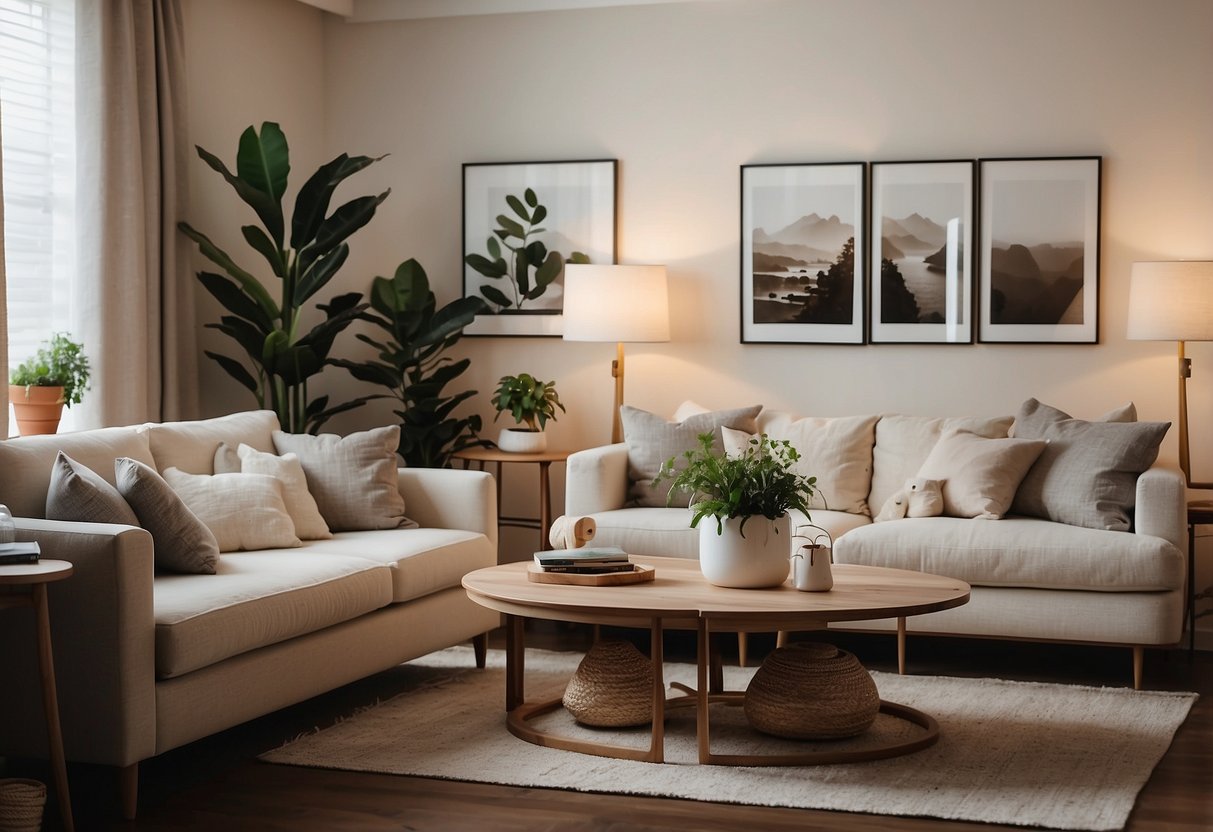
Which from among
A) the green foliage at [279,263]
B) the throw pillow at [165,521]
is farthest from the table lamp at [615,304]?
the throw pillow at [165,521]

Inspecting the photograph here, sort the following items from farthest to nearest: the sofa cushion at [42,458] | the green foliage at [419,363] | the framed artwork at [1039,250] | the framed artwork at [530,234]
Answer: the framed artwork at [530,234] → the green foliage at [419,363] → the framed artwork at [1039,250] → the sofa cushion at [42,458]

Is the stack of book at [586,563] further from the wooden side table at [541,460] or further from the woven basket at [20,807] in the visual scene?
the wooden side table at [541,460]

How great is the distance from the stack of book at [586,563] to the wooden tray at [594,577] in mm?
19

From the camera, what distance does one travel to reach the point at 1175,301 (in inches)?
205

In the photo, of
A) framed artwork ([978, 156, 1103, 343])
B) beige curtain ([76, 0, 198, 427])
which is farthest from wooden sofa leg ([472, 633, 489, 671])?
framed artwork ([978, 156, 1103, 343])

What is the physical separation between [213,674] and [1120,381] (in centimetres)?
389

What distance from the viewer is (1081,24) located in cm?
564

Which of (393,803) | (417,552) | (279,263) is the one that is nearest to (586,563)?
(417,552)

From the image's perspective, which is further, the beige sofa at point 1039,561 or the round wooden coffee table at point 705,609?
the beige sofa at point 1039,561

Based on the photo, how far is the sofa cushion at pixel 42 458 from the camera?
3701 mm

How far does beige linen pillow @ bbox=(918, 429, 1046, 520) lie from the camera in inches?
196

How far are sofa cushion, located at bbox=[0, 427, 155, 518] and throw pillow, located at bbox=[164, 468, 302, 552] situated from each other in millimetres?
188

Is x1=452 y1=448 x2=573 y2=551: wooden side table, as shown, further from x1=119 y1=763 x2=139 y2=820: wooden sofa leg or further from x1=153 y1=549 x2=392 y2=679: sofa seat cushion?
x1=119 y1=763 x2=139 y2=820: wooden sofa leg

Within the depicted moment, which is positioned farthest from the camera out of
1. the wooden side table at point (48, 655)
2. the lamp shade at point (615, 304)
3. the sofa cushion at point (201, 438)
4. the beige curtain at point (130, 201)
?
the lamp shade at point (615, 304)
